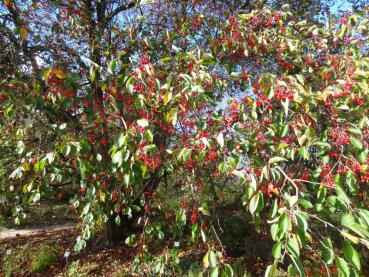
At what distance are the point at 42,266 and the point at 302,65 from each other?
4809 mm

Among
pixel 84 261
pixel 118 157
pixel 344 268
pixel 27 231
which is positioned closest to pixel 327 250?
pixel 344 268

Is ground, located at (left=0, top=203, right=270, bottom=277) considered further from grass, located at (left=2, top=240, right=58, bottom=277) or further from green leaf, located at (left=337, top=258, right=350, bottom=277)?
green leaf, located at (left=337, top=258, right=350, bottom=277)

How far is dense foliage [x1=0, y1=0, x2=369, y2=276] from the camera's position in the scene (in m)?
2.01

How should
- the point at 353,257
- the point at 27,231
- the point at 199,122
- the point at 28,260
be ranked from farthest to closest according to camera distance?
the point at 27,231
the point at 28,260
the point at 199,122
the point at 353,257

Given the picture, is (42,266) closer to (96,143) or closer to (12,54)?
(96,143)

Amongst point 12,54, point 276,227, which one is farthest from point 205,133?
point 12,54

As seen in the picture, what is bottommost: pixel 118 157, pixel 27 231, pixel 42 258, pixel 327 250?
pixel 27 231

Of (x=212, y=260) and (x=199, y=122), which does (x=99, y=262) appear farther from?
(x=199, y=122)

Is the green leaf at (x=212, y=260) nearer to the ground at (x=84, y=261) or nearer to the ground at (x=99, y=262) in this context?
the ground at (x=84, y=261)

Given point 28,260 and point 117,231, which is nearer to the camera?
point 28,260

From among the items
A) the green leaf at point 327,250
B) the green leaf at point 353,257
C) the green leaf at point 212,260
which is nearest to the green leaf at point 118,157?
the green leaf at point 212,260

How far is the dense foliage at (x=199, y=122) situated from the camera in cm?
201

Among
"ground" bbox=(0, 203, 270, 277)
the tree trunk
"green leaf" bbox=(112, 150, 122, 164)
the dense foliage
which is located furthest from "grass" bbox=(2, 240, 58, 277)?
"green leaf" bbox=(112, 150, 122, 164)

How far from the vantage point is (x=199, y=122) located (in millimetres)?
2250
